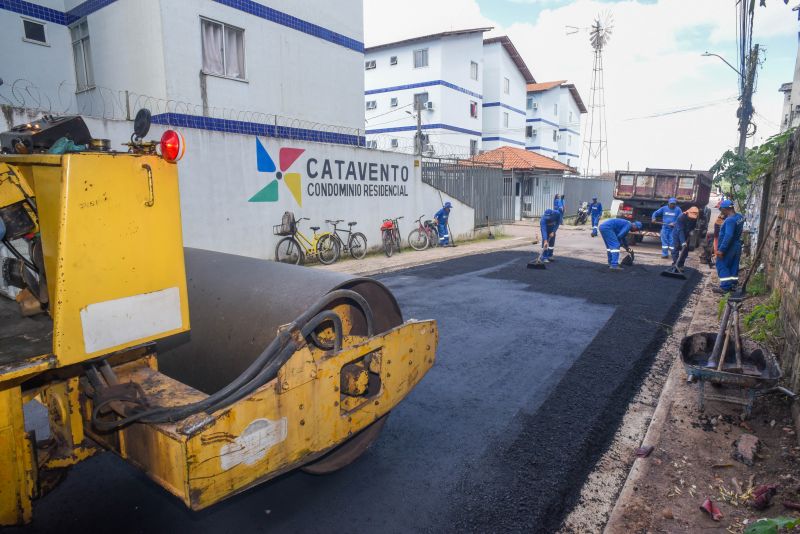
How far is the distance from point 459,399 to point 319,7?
13.9 meters

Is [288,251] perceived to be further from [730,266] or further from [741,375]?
[741,375]

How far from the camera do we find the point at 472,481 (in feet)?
9.87

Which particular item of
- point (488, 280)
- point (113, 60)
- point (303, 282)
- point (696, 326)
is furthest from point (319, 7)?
point (303, 282)

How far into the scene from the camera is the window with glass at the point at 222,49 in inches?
464

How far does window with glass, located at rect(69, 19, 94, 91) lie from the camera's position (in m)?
12.6

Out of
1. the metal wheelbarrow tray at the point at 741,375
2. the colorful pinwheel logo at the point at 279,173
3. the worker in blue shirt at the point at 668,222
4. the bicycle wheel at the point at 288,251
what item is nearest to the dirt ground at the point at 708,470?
the metal wheelbarrow tray at the point at 741,375

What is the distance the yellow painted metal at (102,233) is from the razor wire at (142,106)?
975cm

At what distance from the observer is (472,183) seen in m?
17.5

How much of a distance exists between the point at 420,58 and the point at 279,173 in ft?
73.7

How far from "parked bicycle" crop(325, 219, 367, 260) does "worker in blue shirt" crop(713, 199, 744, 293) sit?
7.82 meters

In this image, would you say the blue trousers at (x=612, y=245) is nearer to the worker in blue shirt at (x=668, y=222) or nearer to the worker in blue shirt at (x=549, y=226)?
the worker in blue shirt at (x=549, y=226)

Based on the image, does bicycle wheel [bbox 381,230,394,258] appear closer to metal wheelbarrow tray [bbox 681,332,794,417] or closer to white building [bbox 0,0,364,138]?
white building [bbox 0,0,364,138]

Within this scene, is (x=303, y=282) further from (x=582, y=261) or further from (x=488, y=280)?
Answer: (x=582, y=261)

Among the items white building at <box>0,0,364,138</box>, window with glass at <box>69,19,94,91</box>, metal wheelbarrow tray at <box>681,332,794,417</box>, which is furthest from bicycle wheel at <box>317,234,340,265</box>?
metal wheelbarrow tray at <box>681,332,794,417</box>
